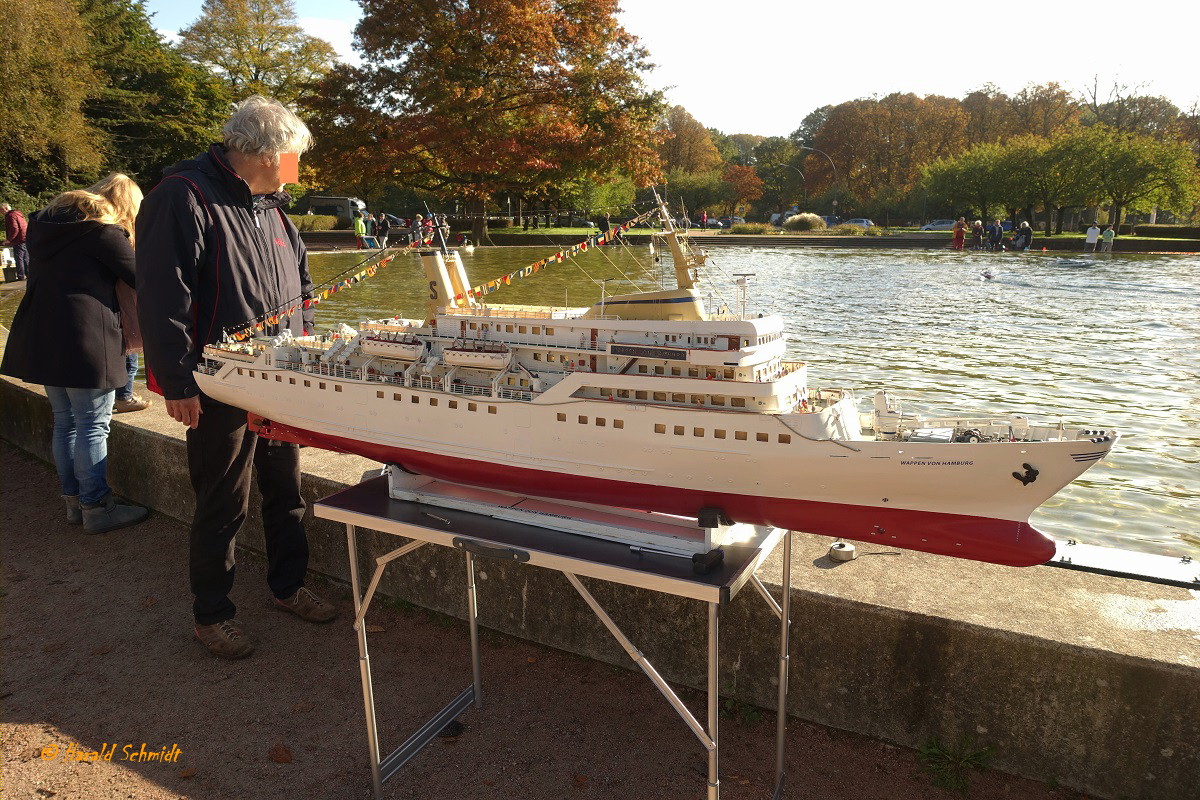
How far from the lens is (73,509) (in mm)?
8648

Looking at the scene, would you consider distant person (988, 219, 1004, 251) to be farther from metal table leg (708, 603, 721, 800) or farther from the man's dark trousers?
metal table leg (708, 603, 721, 800)

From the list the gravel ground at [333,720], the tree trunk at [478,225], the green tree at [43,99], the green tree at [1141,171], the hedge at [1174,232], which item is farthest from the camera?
the green tree at [1141,171]

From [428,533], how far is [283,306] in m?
3.19

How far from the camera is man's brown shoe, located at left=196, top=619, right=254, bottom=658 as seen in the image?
6.20m

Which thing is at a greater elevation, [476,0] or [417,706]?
[476,0]

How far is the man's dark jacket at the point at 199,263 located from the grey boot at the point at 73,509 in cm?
380

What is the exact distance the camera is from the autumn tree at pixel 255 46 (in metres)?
79.9

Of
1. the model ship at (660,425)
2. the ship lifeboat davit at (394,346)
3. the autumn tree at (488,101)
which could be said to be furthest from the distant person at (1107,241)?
the ship lifeboat davit at (394,346)

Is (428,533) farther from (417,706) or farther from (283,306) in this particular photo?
(283,306)

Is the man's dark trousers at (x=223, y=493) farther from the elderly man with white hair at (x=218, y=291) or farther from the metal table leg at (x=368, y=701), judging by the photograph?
the metal table leg at (x=368, y=701)

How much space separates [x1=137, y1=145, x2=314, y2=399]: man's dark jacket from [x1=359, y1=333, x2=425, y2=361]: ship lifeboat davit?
759 millimetres

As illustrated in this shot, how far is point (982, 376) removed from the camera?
18203mm

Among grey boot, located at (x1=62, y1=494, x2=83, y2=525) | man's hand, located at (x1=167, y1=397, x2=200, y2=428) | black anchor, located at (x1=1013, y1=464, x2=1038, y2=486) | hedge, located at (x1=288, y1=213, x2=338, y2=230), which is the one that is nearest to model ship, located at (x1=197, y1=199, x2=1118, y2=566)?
black anchor, located at (x1=1013, y1=464, x2=1038, y2=486)

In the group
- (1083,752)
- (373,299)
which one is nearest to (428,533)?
(1083,752)
